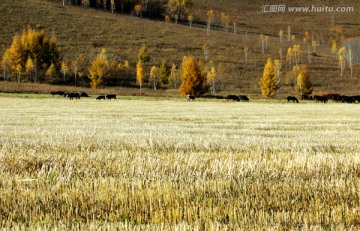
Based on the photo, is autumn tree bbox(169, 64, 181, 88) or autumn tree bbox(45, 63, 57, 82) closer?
autumn tree bbox(45, 63, 57, 82)

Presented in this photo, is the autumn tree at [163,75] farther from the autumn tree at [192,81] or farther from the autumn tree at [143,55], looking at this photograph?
the autumn tree at [192,81]

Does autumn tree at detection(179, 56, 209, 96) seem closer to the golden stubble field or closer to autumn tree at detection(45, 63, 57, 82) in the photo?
autumn tree at detection(45, 63, 57, 82)

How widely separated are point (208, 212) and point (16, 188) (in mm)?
2589

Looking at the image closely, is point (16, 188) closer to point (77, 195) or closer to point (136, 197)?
point (77, 195)

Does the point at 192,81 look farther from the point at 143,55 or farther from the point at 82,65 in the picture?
the point at 143,55

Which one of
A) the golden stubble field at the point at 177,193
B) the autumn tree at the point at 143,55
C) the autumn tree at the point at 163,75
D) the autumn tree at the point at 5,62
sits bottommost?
the golden stubble field at the point at 177,193

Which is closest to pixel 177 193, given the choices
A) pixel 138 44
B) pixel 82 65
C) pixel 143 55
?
pixel 82 65

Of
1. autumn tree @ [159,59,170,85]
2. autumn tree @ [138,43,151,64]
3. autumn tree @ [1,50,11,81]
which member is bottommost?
autumn tree @ [159,59,170,85]

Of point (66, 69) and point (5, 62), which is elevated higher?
point (5, 62)

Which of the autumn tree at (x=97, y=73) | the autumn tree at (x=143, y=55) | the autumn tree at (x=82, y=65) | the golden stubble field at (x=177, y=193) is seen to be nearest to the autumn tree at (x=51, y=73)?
the autumn tree at (x=82, y=65)

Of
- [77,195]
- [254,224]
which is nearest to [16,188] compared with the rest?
[77,195]

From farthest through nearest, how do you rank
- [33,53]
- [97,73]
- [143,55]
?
[143,55] → [33,53] → [97,73]

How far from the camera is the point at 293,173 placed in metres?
7.47

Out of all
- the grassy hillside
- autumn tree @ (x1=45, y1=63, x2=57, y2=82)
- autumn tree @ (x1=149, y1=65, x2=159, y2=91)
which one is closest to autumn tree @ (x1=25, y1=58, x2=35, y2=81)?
autumn tree @ (x1=45, y1=63, x2=57, y2=82)
